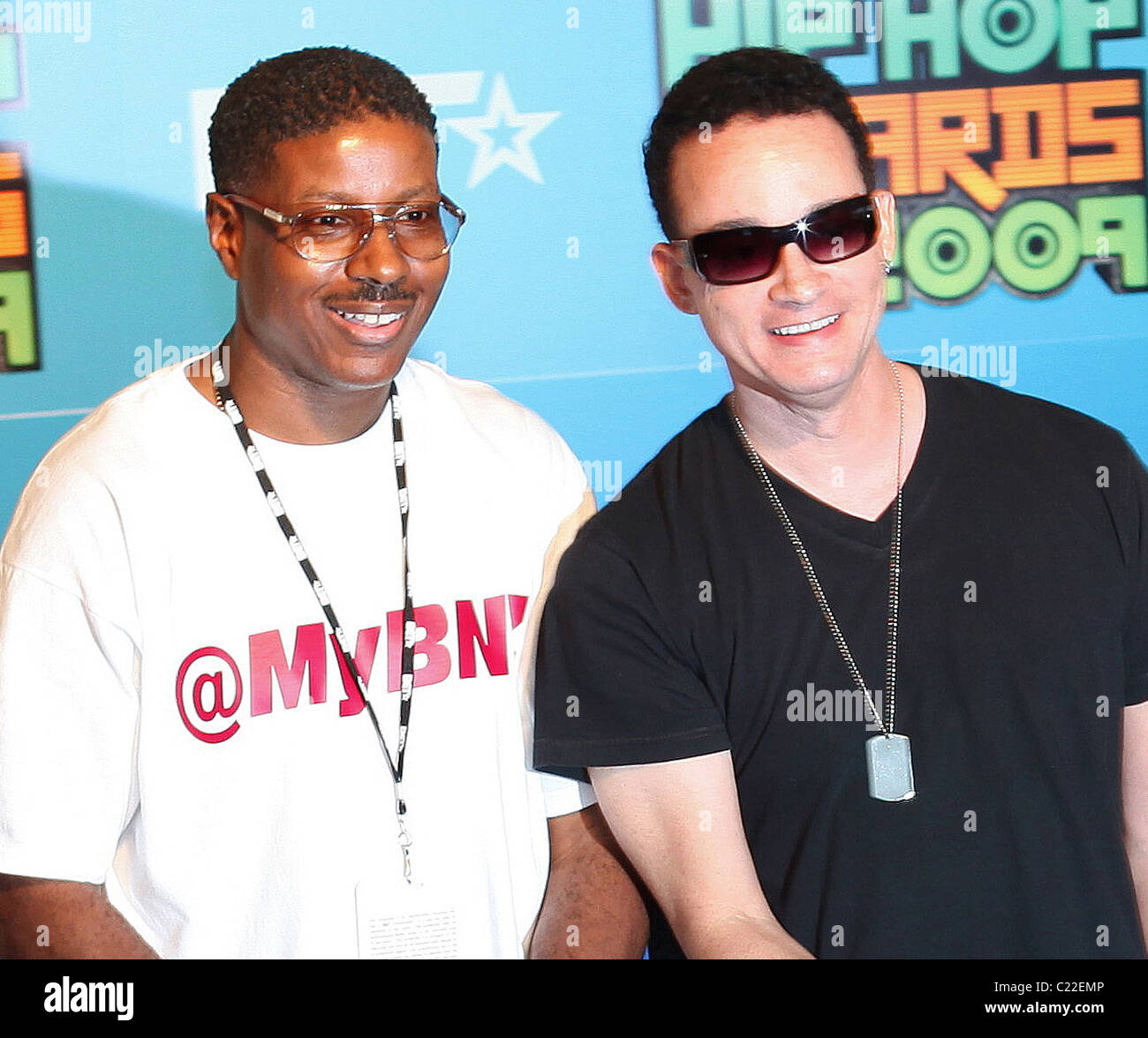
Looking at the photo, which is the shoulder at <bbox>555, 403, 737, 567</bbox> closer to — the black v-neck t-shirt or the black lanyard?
the black v-neck t-shirt

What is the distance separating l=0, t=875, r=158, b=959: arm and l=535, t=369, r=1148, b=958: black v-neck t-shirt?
0.64 m

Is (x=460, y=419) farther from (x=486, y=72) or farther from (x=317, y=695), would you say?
(x=486, y=72)

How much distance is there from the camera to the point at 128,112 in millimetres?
3035

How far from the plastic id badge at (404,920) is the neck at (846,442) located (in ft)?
2.60

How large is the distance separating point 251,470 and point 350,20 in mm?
1324

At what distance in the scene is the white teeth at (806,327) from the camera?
1904 mm

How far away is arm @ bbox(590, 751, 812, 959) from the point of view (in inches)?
72.7
